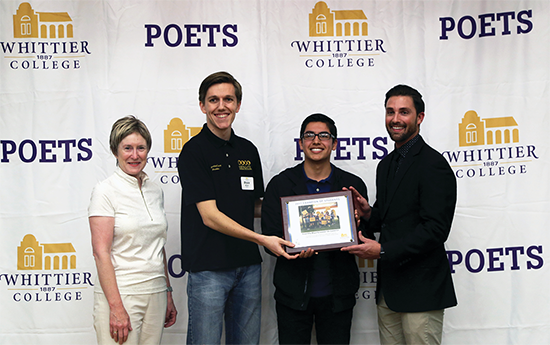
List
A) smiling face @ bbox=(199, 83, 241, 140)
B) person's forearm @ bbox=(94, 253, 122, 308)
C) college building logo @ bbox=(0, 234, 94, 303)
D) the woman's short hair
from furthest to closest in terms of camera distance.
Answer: college building logo @ bbox=(0, 234, 94, 303)
smiling face @ bbox=(199, 83, 241, 140)
the woman's short hair
person's forearm @ bbox=(94, 253, 122, 308)

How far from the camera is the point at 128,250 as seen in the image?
2.00 meters

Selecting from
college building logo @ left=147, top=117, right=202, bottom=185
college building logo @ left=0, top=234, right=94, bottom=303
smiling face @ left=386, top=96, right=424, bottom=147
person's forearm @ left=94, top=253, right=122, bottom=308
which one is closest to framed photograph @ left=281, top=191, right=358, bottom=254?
smiling face @ left=386, top=96, right=424, bottom=147

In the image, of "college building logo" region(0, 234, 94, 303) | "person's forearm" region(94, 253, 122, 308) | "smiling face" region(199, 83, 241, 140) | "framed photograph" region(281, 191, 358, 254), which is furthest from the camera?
"college building logo" region(0, 234, 94, 303)

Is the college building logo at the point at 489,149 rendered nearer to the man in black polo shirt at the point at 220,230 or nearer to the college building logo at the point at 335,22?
the college building logo at the point at 335,22

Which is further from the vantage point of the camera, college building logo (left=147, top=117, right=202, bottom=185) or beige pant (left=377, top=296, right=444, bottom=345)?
college building logo (left=147, top=117, right=202, bottom=185)

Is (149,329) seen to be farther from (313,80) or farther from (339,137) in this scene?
(313,80)

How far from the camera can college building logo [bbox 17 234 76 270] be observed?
9.46ft

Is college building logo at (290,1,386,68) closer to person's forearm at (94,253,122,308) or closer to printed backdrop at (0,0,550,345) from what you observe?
printed backdrop at (0,0,550,345)

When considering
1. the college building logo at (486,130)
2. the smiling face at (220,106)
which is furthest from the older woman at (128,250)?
the college building logo at (486,130)

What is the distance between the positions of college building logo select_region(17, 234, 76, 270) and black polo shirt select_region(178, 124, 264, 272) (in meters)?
1.22

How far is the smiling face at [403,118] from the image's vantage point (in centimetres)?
221

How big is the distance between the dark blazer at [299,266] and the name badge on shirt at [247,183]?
11 centimetres

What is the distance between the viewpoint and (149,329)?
6.66 feet

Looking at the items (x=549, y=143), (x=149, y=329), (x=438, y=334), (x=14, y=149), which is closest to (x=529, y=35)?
(x=549, y=143)
